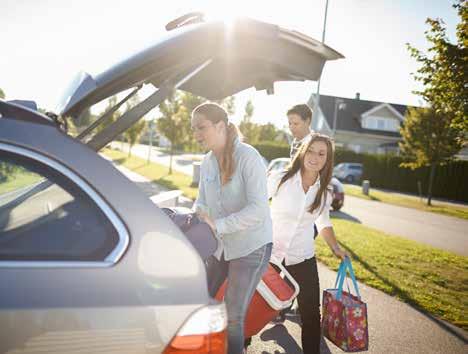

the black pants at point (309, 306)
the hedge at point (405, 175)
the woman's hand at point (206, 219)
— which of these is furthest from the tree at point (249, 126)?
the woman's hand at point (206, 219)

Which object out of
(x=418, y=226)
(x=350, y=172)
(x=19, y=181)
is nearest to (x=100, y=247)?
(x=19, y=181)

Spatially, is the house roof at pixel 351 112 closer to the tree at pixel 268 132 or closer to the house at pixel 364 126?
the house at pixel 364 126

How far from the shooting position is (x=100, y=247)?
4.61 ft

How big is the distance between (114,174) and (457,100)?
8.20 metres

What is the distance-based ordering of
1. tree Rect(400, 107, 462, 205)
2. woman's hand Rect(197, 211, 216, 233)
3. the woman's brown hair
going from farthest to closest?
tree Rect(400, 107, 462, 205), the woman's brown hair, woman's hand Rect(197, 211, 216, 233)

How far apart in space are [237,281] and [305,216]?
1050mm

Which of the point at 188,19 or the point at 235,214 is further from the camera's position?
the point at 235,214

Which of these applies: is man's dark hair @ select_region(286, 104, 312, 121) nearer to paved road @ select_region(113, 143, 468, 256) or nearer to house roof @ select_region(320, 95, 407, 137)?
paved road @ select_region(113, 143, 468, 256)

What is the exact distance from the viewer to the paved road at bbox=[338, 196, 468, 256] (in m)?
9.70

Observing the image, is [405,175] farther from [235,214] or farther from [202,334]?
[202,334]

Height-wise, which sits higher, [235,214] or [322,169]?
[322,169]

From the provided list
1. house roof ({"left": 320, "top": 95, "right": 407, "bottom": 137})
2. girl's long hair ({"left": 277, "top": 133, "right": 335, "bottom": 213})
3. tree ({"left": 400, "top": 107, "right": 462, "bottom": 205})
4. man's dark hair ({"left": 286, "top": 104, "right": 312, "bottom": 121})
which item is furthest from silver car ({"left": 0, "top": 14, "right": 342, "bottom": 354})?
house roof ({"left": 320, "top": 95, "right": 407, "bottom": 137})

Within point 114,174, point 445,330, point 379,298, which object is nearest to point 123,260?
point 114,174

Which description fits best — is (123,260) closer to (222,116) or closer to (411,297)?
(222,116)
